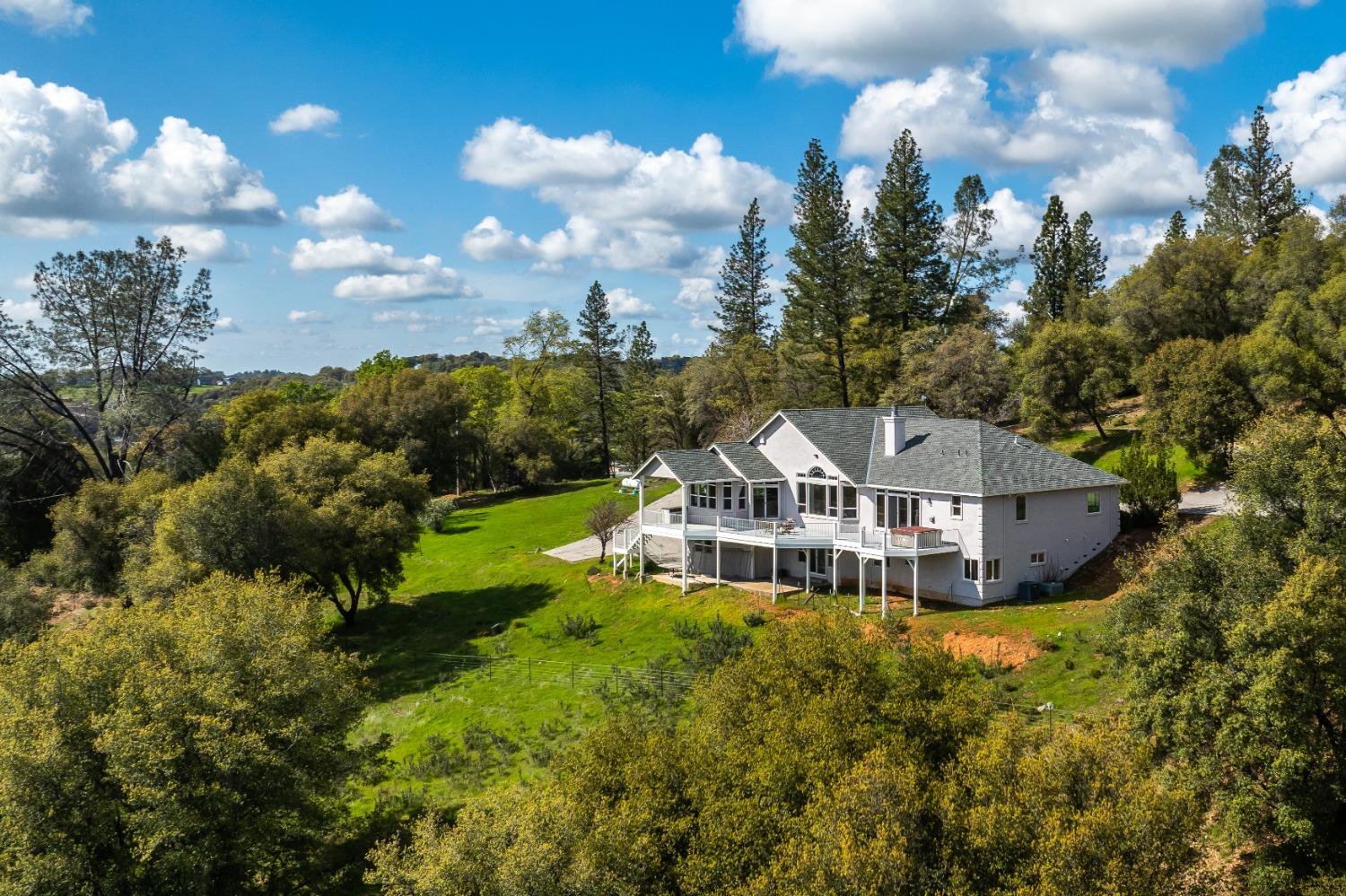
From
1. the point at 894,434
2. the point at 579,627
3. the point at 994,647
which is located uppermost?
the point at 894,434

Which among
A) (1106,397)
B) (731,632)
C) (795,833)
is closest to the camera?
(795,833)

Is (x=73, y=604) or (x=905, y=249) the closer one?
(x=73, y=604)

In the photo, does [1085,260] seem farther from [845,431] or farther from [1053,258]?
[845,431]

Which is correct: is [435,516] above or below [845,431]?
below

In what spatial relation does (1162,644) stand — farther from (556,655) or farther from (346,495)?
(346,495)

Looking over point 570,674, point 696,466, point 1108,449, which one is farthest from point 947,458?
point 1108,449

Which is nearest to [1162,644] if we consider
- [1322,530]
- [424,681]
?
[1322,530]
